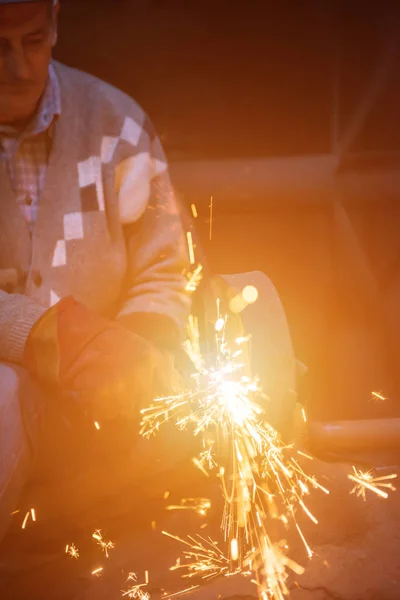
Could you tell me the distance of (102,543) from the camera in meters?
1.85

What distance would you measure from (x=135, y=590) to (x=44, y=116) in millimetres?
1441

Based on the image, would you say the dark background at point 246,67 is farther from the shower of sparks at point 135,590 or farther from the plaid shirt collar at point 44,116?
the shower of sparks at point 135,590

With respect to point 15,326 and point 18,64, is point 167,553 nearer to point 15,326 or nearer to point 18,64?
point 15,326

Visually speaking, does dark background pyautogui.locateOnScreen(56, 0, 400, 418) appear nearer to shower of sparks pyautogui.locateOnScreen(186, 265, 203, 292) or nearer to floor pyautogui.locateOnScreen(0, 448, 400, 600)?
shower of sparks pyautogui.locateOnScreen(186, 265, 203, 292)

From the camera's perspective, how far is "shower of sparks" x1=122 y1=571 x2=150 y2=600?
1605mm

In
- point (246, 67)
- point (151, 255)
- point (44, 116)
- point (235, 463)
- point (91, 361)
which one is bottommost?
point (235, 463)

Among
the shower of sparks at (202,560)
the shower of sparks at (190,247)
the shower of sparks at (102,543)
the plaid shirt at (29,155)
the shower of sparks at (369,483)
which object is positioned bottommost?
the shower of sparks at (369,483)

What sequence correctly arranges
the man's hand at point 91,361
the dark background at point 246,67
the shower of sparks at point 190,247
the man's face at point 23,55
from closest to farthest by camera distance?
the man's hand at point 91,361 → the man's face at point 23,55 → the shower of sparks at point 190,247 → the dark background at point 246,67

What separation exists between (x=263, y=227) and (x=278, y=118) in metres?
0.58

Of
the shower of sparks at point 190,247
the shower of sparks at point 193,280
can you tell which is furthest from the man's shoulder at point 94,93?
the shower of sparks at point 193,280

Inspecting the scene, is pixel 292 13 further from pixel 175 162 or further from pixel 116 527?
pixel 116 527

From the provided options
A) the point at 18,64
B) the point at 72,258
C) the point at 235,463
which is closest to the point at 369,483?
the point at 235,463

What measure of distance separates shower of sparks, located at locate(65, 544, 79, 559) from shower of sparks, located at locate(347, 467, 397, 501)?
3.06ft

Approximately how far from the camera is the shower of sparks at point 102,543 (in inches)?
71.7
